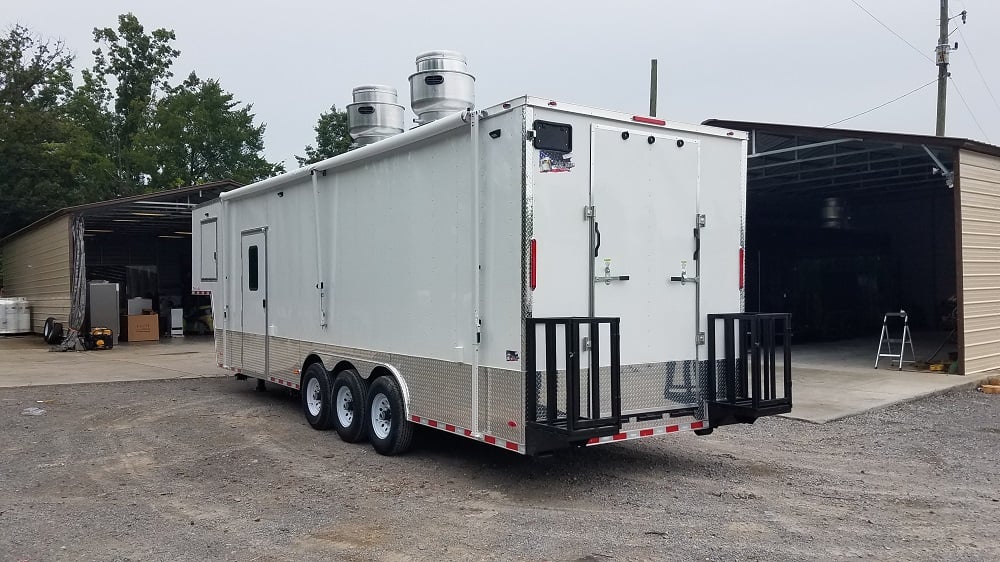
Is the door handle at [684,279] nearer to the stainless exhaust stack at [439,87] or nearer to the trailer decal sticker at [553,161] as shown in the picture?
the trailer decal sticker at [553,161]

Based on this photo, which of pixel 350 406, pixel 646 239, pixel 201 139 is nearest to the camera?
pixel 646 239

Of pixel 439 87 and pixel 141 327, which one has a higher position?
pixel 439 87

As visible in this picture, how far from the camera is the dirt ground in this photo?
485 cm

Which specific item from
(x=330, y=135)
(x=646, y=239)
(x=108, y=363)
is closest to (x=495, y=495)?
(x=646, y=239)

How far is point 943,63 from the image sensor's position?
20953mm

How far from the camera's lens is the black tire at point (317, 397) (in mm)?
8250

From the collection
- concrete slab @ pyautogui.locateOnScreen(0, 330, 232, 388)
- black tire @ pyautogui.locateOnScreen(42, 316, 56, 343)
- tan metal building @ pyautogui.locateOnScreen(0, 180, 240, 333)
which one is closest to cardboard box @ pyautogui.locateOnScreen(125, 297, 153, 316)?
tan metal building @ pyautogui.locateOnScreen(0, 180, 240, 333)

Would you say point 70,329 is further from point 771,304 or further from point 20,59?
point 20,59

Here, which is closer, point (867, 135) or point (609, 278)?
point (609, 278)

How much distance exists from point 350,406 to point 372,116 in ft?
12.0

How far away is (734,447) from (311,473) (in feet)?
13.6

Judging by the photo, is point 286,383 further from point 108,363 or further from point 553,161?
point 108,363

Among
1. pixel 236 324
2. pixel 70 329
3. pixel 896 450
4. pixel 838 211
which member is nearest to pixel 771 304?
pixel 838 211

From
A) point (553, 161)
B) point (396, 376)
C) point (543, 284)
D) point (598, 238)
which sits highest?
point (553, 161)
